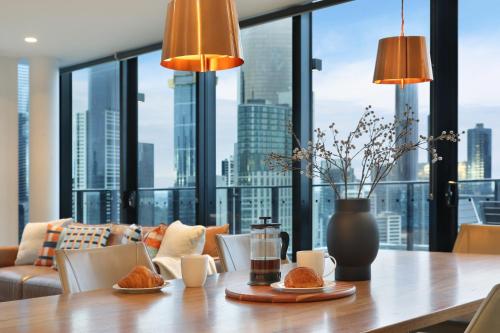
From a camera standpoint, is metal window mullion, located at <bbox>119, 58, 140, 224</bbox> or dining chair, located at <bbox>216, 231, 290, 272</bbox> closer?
dining chair, located at <bbox>216, 231, 290, 272</bbox>

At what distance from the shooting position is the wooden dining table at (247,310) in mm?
1647

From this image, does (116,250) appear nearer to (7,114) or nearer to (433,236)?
(433,236)

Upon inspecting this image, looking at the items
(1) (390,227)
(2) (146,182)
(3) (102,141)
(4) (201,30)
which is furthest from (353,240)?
(3) (102,141)

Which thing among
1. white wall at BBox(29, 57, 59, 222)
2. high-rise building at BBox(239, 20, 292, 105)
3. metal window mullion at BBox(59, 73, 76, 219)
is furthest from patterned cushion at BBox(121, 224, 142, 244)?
metal window mullion at BBox(59, 73, 76, 219)

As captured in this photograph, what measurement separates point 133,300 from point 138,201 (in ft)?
18.1

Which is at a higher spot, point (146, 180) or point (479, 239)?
point (146, 180)

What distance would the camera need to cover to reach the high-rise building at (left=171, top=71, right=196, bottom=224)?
6832 millimetres

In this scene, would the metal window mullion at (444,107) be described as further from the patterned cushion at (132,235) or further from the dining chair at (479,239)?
the patterned cushion at (132,235)

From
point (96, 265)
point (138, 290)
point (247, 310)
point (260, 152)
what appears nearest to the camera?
point (247, 310)

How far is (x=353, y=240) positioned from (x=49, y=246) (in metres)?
4.19

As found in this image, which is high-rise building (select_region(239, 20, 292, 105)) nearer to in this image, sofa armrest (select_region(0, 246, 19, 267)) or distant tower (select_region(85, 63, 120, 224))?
distant tower (select_region(85, 63, 120, 224))

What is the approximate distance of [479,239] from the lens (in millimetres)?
3463

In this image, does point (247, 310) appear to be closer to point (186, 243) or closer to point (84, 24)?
point (186, 243)

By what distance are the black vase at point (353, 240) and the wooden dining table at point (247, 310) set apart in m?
0.06
